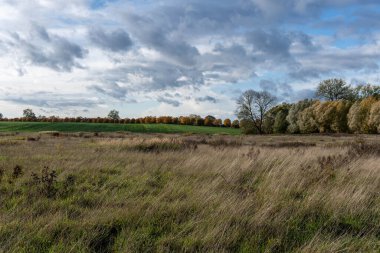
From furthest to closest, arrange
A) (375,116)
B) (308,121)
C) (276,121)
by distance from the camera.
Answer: (276,121) → (308,121) → (375,116)

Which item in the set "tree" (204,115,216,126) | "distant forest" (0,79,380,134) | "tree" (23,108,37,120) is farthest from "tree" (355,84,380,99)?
"tree" (23,108,37,120)

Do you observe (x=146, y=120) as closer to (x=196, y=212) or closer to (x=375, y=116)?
(x=375, y=116)

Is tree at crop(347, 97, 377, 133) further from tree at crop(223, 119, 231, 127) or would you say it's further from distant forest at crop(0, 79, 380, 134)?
tree at crop(223, 119, 231, 127)

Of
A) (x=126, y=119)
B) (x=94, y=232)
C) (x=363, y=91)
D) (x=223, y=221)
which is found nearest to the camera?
(x=94, y=232)

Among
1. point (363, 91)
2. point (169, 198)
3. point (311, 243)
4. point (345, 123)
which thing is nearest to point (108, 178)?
point (169, 198)

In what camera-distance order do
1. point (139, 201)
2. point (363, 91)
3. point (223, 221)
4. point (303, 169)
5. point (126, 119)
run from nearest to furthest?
point (223, 221)
point (139, 201)
point (303, 169)
point (363, 91)
point (126, 119)

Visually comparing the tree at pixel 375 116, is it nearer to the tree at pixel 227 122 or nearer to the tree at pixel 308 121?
the tree at pixel 308 121

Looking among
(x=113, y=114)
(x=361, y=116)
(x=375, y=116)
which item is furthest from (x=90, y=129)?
(x=375, y=116)

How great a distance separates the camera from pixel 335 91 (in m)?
85.7

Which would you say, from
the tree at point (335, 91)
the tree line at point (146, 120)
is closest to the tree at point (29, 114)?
the tree line at point (146, 120)

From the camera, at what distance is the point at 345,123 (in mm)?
71062

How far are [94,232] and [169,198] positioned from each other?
6.79ft

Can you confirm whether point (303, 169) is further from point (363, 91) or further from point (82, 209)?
point (363, 91)

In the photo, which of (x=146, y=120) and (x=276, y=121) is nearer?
Result: (x=276, y=121)
